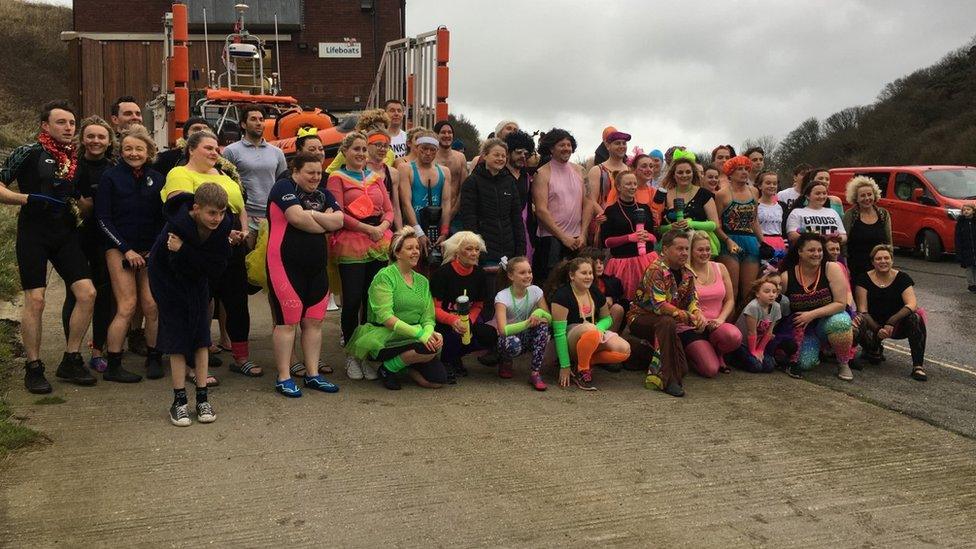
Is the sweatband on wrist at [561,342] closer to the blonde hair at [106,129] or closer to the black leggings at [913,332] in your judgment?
the black leggings at [913,332]

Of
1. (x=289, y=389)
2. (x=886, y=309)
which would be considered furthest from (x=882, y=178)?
(x=289, y=389)

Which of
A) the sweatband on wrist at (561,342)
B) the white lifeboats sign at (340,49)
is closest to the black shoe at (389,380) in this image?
the sweatband on wrist at (561,342)

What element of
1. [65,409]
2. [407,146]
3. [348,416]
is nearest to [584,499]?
[348,416]

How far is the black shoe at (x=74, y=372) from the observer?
19.4 feet

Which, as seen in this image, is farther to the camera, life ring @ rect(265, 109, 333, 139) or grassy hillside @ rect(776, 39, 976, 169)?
grassy hillside @ rect(776, 39, 976, 169)

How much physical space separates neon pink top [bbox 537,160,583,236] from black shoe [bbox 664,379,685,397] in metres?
1.69

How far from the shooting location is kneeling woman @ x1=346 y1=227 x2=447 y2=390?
6051 millimetres

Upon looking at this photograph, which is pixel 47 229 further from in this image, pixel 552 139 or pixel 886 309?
pixel 886 309

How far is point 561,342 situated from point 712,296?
1.36 metres

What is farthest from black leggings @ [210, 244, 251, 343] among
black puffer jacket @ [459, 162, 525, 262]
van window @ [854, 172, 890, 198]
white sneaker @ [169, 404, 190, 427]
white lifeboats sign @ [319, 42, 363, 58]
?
white lifeboats sign @ [319, 42, 363, 58]

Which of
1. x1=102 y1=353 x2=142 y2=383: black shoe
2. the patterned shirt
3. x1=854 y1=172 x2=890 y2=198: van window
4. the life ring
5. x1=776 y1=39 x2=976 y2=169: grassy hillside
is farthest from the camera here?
x1=776 y1=39 x2=976 y2=169: grassy hillside

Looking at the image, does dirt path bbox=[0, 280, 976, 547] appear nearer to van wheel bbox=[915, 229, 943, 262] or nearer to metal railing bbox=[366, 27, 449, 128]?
metal railing bbox=[366, 27, 449, 128]

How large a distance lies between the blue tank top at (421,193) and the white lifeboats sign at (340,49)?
16134 millimetres

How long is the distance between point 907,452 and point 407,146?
5322 mm
